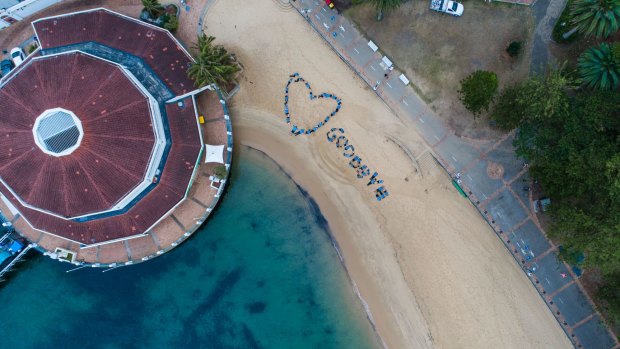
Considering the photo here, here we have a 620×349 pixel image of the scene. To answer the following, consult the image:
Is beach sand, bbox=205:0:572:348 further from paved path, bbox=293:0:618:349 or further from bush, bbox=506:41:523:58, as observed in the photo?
bush, bbox=506:41:523:58

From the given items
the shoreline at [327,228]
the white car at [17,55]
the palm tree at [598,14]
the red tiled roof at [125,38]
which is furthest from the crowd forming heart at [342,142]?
the white car at [17,55]

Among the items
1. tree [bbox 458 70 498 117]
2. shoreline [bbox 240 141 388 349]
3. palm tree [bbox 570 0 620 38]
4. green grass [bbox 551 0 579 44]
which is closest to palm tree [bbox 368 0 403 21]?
tree [bbox 458 70 498 117]

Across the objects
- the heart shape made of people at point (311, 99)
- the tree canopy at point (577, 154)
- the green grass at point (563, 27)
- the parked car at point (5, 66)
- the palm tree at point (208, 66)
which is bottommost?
the tree canopy at point (577, 154)

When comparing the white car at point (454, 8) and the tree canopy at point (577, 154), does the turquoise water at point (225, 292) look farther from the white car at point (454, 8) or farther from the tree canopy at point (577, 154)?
the white car at point (454, 8)

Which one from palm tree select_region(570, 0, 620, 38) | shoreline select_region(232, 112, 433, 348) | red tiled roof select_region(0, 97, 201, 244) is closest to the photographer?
palm tree select_region(570, 0, 620, 38)

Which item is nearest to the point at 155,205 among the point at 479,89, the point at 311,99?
the point at 311,99

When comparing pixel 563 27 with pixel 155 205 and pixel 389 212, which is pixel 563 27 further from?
pixel 155 205

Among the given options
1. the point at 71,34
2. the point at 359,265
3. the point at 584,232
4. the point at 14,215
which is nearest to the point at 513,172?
the point at 584,232
